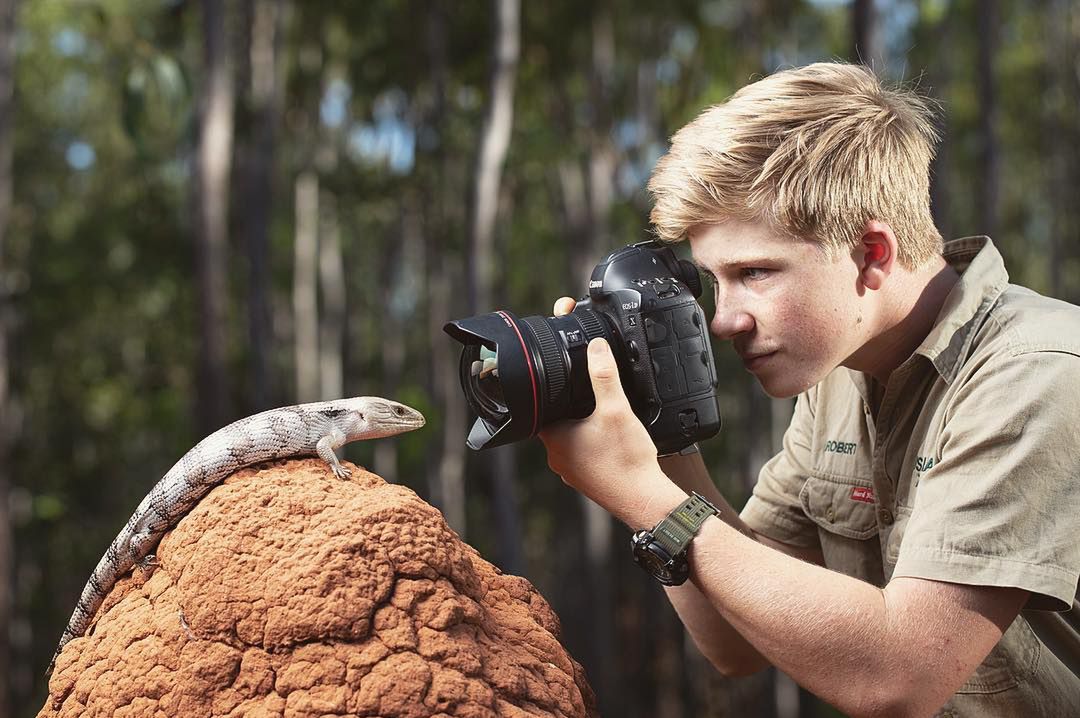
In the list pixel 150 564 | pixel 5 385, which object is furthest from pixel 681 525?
pixel 5 385

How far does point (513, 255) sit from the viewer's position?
29766 millimetres

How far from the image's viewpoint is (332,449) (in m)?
2.94

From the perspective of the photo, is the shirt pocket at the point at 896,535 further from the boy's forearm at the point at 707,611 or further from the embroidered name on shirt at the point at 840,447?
the boy's forearm at the point at 707,611

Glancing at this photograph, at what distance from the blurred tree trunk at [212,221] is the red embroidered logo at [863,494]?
813cm

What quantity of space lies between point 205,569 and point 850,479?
1.75 metres

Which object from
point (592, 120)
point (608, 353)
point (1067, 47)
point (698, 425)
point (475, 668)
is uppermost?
point (1067, 47)

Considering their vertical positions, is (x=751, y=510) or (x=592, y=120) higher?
(x=592, y=120)

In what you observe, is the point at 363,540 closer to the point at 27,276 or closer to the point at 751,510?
the point at 751,510

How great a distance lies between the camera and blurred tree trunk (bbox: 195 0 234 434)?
10.9m

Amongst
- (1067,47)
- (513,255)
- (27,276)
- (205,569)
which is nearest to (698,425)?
(205,569)

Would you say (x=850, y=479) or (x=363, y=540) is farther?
(x=850, y=479)

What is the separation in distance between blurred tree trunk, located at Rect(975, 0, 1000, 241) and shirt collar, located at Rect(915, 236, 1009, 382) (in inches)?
492

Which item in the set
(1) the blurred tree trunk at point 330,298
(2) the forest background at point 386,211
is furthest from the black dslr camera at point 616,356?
(1) the blurred tree trunk at point 330,298

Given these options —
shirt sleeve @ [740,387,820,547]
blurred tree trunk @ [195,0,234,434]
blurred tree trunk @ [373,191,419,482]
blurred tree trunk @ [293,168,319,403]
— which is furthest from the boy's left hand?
blurred tree trunk @ [293,168,319,403]
